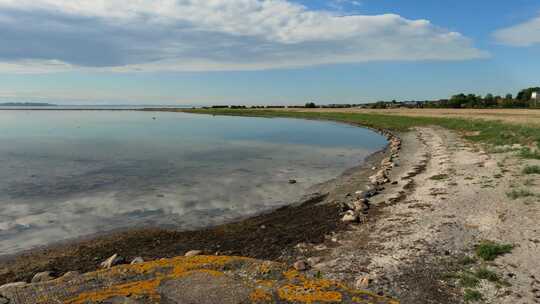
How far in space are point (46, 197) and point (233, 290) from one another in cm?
1265

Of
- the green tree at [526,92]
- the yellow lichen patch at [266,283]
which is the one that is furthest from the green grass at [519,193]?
the green tree at [526,92]

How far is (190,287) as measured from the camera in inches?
215

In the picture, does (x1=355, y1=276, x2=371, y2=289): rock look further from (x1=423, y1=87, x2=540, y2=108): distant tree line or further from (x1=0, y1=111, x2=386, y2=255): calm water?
(x1=423, y1=87, x2=540, y2=108): distant tree line

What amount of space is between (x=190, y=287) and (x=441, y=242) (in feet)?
19.3

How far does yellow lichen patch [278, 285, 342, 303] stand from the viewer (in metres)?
5.18

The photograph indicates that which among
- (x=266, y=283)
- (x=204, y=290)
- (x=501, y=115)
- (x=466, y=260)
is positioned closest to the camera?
(x=204, y=290)

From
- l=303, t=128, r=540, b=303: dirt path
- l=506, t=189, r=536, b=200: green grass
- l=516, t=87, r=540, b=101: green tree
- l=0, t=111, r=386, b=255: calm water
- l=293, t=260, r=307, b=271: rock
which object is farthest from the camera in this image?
l=516, t=87, r=540, b=101: green tree

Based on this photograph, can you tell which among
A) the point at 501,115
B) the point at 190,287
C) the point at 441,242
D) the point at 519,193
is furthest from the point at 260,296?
the point at 501,115

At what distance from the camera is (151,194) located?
15.4 meters

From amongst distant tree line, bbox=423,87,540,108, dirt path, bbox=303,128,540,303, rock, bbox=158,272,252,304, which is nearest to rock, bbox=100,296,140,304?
rock, bbox=158,272,252,304

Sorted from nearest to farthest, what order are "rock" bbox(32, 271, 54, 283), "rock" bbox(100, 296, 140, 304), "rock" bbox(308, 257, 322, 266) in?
"rock" bbox(100, 296, 140, 304)
"rock" bbox(32, 271, 54, 283)
"rock" bbox(308, 257, 322, 266)

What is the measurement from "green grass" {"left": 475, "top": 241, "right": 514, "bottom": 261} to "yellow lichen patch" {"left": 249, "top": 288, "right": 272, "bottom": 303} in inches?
189

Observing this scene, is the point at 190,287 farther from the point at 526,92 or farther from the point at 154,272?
the point at 526,92

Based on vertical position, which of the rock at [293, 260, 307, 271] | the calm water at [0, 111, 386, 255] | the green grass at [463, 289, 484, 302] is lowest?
the calm water at [0, 111, 386, 255]
